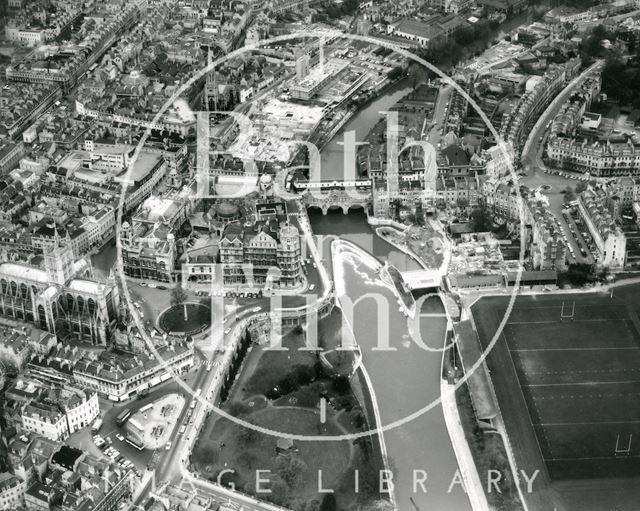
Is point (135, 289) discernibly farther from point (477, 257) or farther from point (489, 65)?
point (489, 65)

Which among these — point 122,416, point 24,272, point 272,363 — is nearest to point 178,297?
point 272,363

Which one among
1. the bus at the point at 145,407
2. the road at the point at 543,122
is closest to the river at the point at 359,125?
the road at the point at 543,122

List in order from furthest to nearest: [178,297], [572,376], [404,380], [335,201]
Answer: [335,201] → [178,297] → [404,380] → [572,376]

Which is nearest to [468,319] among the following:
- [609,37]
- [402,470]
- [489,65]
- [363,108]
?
[402,470]

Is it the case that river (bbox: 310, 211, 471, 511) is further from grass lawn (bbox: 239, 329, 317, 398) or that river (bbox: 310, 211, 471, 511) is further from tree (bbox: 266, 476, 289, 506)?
tree (bbox: 266, 476, 289, 506)

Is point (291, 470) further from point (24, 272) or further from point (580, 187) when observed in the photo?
point (580, 187)
